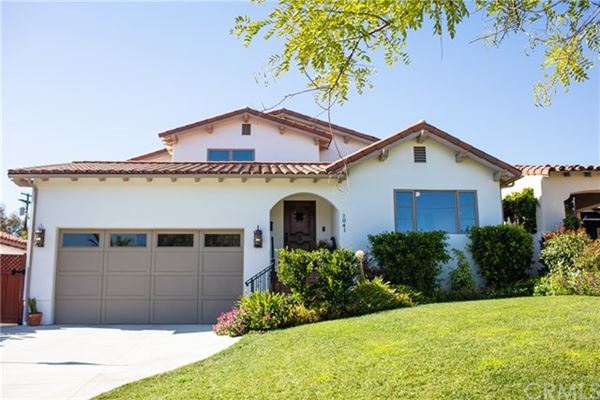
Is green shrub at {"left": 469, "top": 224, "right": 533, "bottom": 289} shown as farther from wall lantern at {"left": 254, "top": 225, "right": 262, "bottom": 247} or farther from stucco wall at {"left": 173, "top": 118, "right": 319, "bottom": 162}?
stucco wall at {"left": 173, "top": 118, "right": 319, "bottom": 162}

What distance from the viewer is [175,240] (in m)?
13.4

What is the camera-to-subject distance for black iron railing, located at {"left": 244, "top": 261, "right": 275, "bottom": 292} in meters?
13.0

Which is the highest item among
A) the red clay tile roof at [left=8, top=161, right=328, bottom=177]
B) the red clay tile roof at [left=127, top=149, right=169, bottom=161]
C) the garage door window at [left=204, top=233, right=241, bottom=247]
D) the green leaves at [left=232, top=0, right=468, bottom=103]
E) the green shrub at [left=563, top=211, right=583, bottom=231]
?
the red clay tile roof at [left=127, top=149, right=169, bottom=161]

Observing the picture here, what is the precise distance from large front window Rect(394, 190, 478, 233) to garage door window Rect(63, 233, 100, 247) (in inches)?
→ 366

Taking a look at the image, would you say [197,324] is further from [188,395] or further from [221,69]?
[221,69]

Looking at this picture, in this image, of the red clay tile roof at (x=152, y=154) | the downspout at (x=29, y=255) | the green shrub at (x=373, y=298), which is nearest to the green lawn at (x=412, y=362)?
the green shrub at (x=373, y=298)

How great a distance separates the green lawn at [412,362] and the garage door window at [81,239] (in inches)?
275

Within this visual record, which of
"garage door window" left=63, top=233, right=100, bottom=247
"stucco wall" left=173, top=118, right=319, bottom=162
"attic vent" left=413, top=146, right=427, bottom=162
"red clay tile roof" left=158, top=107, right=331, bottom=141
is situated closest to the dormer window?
"stucco wall" left=173, top=118, right=319, bottom=162

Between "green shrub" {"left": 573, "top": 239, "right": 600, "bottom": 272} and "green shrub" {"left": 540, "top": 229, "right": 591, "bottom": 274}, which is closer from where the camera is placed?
"green shrub" {"left": 573, "top": 239, "right": 600, "bottom": 272}

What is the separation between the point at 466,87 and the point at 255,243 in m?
8.15

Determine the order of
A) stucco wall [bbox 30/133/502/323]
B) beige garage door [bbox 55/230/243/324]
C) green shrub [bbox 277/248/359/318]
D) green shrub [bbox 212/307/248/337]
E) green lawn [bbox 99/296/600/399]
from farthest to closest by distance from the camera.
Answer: stucco wall [bbox 30/133/502/323] < beige garage door [bbox 55/230/243/324] < green shrub [bbox 277/248/359/318] < green shrub [bbox 212/307/248/337] < green lawn [bbox 99/296/600/399]

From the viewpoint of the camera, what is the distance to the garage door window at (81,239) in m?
13.2

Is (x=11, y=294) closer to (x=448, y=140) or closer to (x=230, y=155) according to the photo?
(x=230, y=155)
